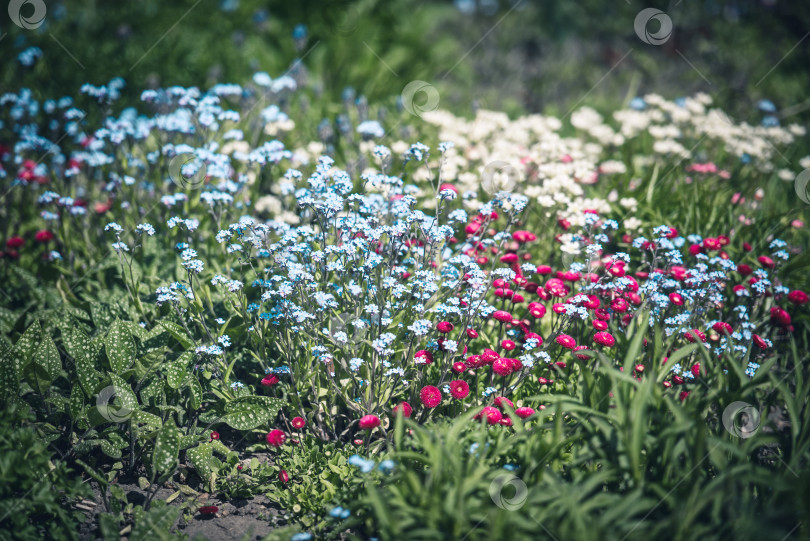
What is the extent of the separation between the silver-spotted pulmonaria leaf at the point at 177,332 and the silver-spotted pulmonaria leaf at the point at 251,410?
393 millimetres

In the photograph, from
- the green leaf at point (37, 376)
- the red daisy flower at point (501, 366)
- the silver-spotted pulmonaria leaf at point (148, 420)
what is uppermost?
the red daisy flower at point (501, 366)

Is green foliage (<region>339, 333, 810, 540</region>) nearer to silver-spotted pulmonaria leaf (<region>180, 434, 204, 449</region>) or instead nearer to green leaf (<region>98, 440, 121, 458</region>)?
silver-spotted pulmonaria leaf (<region>180, 434, 204, 449</region>)

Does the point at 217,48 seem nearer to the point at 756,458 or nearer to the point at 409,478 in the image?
the point at 409,478

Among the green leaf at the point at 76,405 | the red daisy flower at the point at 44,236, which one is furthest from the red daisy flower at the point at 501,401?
the red daisy flower at the point at 44,236

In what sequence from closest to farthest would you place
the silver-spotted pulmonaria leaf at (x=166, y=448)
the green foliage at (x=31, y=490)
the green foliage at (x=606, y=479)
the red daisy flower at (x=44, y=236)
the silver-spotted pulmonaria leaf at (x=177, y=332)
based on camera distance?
the green foliage at (x=606, y=479) < the green foliage at (x=31, y=490) < the silver-spotted pulmonaria leaf at (x=166, y=448) < the silver-spotted pulmonaria leaf at (x=177, y=332) < the red daisy flower at (x=44, y=236)

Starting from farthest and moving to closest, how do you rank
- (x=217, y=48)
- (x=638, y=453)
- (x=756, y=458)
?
(x=217, y=48)
(x=756, y=458)
(x=638, y=453)

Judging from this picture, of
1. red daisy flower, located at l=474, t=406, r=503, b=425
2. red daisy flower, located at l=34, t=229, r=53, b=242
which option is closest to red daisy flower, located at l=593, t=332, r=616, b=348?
red daisy flower, located at l=474, t=406, r=503, b=425

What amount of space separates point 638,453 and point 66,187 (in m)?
4.43

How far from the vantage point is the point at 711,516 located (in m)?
1.92

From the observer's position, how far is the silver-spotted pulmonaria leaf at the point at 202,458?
2.51 metres

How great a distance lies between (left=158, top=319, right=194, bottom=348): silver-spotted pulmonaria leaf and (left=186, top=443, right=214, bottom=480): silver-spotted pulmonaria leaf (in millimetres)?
503

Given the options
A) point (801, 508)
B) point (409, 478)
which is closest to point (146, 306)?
point (409, 478)

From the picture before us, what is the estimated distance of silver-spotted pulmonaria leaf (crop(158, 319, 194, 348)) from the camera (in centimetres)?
277

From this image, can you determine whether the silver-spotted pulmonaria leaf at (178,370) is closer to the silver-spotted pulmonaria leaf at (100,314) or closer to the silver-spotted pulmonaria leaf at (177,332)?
the silver-spotted pulmonaria leaf at (177,332)
